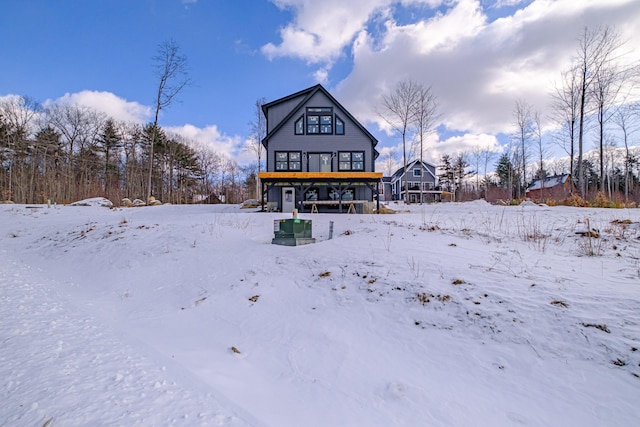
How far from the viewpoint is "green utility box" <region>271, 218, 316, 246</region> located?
8.23m

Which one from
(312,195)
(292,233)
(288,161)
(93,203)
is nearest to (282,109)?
(288,161)

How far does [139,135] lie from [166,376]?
43.2 metres

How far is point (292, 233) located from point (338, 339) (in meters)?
Answer: 4.73

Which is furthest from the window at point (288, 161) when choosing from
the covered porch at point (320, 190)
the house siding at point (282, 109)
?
the house siding at point (282, 109)

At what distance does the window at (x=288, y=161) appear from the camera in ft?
65.0

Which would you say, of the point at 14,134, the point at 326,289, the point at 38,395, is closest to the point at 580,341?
the point at 326,289

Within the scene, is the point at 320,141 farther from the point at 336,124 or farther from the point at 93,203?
the point at 93,203

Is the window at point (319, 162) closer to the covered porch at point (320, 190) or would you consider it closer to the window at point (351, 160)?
the window at point (351, 160)

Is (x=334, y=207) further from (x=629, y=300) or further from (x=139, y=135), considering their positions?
(x=139, y=135)

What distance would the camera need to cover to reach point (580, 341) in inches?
125

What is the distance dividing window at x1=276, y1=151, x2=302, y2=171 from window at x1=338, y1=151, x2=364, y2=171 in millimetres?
2896

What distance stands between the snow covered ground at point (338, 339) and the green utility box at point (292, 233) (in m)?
1.17

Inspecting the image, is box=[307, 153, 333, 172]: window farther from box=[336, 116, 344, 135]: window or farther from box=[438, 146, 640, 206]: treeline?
box=[438, 146, 640, 206]: treeline

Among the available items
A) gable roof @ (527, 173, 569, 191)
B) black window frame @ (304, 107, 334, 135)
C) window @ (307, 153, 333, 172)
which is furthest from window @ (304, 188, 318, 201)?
gable roof @ (527, 173, 569, 191)
